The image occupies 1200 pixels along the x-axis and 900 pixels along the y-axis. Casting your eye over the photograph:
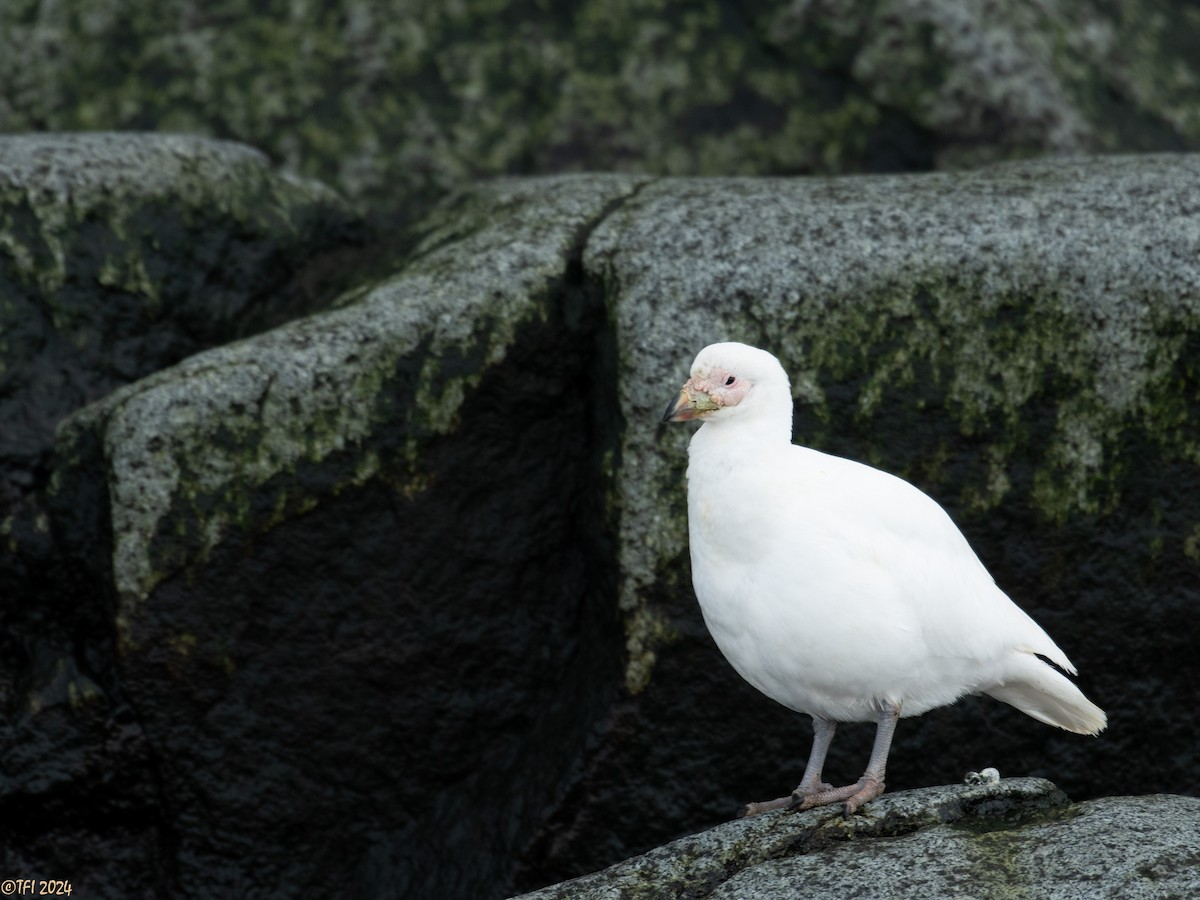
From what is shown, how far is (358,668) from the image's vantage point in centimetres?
802

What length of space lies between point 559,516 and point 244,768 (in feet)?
7.20

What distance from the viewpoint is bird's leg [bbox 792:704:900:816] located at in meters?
6.54

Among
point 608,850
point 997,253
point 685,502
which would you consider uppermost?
point 997,253

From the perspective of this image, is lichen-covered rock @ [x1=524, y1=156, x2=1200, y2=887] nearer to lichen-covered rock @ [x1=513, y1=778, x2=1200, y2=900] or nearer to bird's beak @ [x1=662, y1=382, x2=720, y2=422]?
bird's beak @ [x1=662, y1=382, x2=720, y2=422]

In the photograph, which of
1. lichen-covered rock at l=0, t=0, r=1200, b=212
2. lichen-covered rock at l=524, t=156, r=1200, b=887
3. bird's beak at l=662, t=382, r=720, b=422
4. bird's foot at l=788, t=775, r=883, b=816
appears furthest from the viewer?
lichen-covered rock at l=0, t=0, r=1200, b=212

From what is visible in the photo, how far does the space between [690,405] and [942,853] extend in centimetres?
223

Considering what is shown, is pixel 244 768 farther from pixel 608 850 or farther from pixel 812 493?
pixel 812 493

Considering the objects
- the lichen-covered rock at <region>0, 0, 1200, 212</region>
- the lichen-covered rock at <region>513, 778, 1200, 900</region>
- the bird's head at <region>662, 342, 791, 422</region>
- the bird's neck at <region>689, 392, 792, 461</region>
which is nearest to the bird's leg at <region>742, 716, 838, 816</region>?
the lichen-covered rock at <region>513, 778, 1200, 900</region>

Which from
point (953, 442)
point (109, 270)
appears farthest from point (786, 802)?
point (109, 270)

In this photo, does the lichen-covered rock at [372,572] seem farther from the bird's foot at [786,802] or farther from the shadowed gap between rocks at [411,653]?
the bird's foot at [786,802]

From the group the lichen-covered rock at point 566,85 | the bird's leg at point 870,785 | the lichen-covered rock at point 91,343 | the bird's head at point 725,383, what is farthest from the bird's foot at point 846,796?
the lichen-covered rock at point 566,85

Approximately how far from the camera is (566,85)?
11.1 metres

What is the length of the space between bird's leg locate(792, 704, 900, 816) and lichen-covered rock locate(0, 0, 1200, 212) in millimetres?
5377

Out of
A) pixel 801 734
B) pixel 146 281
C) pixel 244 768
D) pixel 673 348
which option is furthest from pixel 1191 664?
pixel 146 281
